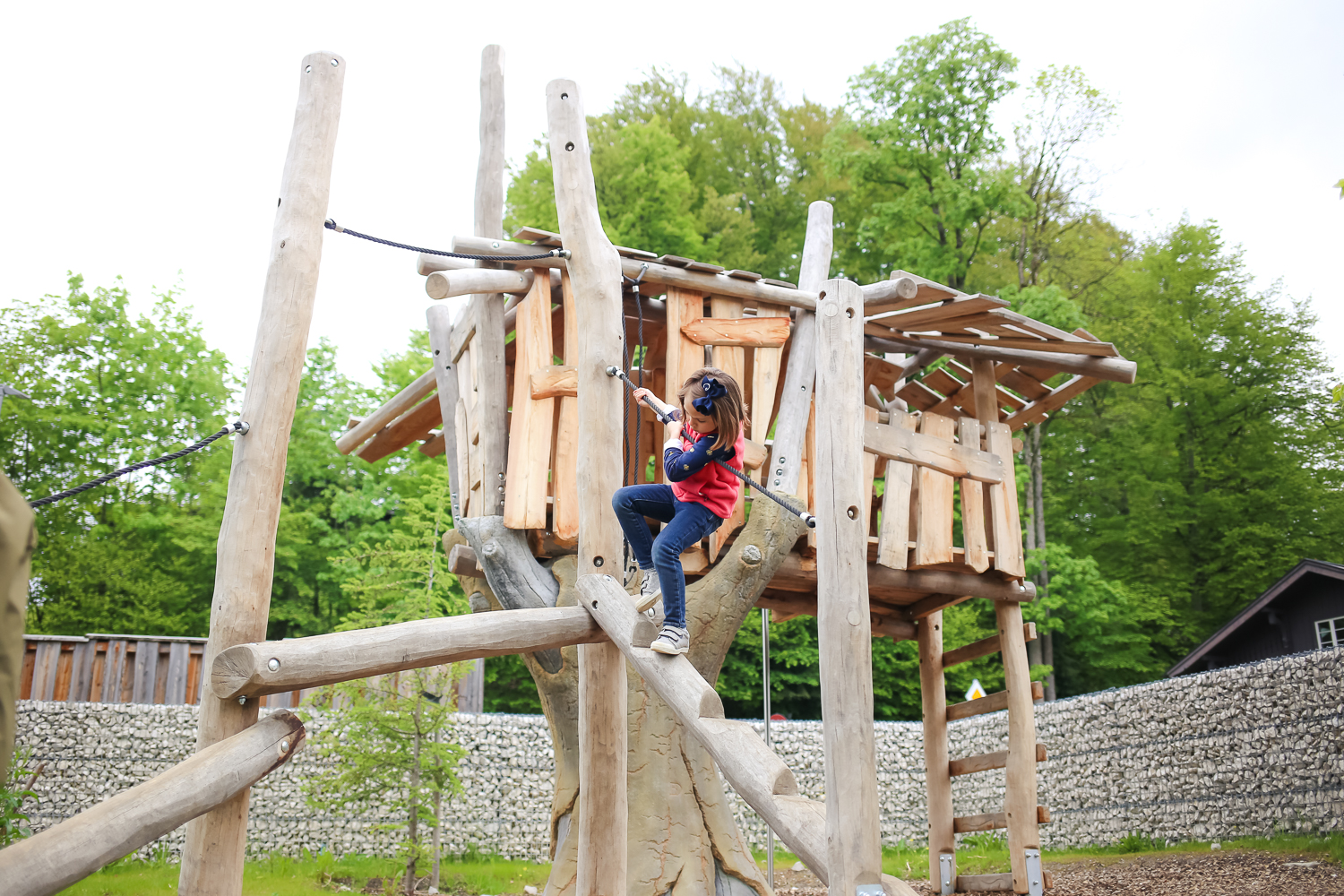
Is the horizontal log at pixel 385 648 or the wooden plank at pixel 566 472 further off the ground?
the wooden plank at pixel 566 472

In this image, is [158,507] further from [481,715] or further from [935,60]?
[935,60]

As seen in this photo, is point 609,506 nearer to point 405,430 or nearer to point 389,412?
point 389,412

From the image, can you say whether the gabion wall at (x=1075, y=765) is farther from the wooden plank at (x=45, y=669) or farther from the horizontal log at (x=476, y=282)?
the horizontal log at (x=476, y=282)

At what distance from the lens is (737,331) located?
27.1 ft

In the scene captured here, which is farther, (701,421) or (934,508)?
(934,508)

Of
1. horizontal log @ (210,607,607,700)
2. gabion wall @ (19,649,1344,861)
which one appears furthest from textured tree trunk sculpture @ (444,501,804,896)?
gabion wall @ (19,649,1344,861)

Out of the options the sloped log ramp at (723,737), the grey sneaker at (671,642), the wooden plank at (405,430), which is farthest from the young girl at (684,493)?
the wooden plank at (405,430)

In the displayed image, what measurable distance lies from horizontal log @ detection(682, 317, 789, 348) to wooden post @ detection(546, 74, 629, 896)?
2.07m

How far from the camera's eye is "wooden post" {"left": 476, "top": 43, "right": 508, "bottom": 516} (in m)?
8.00

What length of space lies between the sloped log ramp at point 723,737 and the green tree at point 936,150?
16564 mm

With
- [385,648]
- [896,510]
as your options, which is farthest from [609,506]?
[896,510]

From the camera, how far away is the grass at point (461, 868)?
1094 cm

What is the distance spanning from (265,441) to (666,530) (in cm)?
197

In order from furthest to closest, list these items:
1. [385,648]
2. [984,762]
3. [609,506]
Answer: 1. [984,762]
2. [609,506]
3. [385,648]
